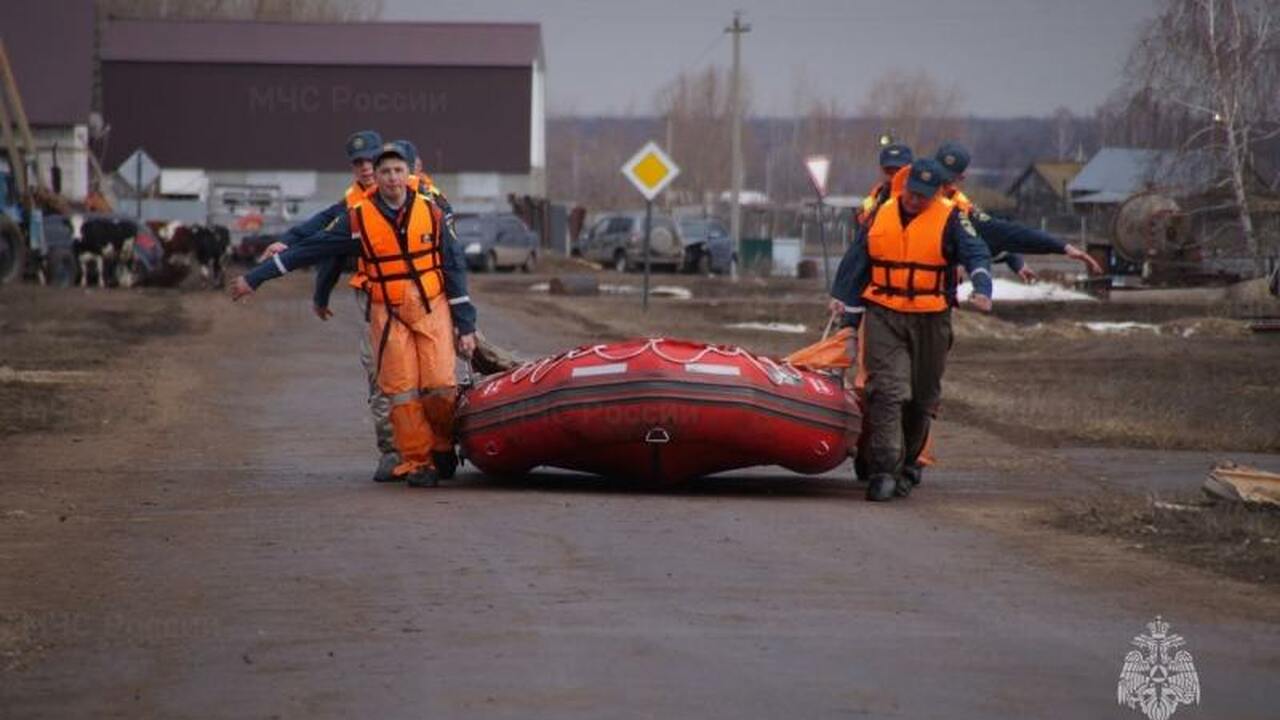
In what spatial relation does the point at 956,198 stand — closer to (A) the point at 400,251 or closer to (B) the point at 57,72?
(A) the point at 400,251

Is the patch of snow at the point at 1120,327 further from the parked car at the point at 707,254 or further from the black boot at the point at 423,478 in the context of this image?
the parked car at the point at 707,254

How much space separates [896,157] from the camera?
A: 14.4 meters

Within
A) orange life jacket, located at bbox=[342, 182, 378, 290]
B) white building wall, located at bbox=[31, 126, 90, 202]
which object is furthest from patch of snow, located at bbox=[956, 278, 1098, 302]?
white building wall, located at bbox=[31, 126, 90, 202]

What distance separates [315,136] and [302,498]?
7570 centimetres

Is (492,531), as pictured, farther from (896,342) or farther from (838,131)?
(838,131)

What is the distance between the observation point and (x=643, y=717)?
21.6 feet

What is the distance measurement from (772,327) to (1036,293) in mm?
13034

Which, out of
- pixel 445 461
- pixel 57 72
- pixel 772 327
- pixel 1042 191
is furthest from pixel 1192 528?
pixel 1042 191

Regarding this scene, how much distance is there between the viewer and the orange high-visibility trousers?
12648mm

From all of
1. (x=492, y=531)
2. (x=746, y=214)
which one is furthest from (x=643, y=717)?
(x=746, y=214)

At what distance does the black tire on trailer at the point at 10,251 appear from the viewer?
1577 inches

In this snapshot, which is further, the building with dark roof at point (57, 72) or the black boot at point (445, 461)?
the building with dark roof at point (57, 72)

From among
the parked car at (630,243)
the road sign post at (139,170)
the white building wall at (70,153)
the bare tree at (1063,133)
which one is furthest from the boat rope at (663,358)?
the bare tree at (1063,133)

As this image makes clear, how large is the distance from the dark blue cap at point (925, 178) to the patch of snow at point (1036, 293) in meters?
28.0
